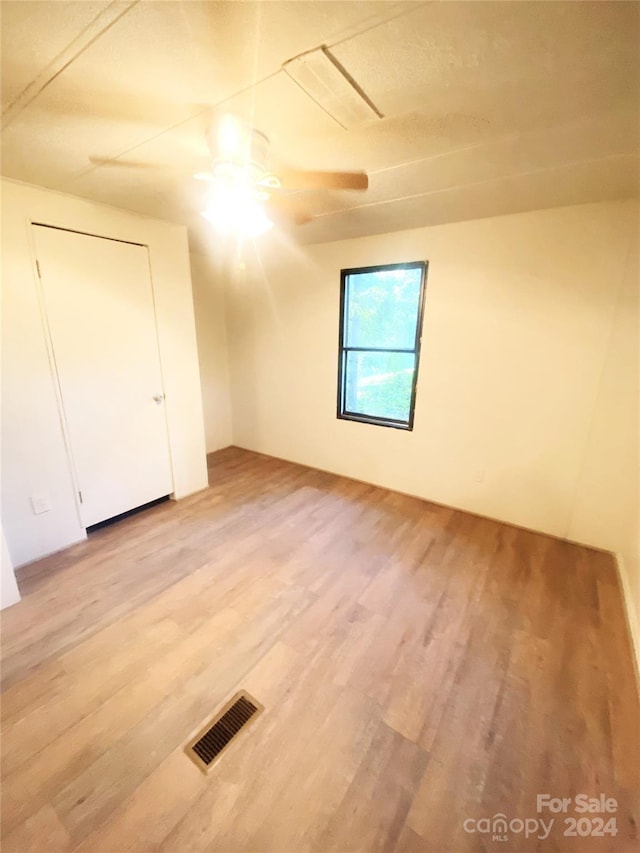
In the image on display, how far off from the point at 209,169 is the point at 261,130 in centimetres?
50

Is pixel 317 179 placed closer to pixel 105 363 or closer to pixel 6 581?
pixel 105 363

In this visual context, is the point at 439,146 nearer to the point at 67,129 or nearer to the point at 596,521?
the point at 67,129

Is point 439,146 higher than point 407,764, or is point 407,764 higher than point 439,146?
point 439,146

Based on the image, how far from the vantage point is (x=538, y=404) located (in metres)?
2.50

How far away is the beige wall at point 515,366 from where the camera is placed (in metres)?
2.22

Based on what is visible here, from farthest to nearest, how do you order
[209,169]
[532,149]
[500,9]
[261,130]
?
[209,169], [532,149], [261,130], [500,9]

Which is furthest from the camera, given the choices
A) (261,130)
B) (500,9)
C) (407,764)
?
(261,130)

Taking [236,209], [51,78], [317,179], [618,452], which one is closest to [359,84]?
[317,179]

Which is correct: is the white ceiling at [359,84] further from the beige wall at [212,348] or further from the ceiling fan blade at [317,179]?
the beige wall at [212,348]

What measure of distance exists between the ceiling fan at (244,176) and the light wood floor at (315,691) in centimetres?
210

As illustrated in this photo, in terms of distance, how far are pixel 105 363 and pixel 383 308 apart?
2392mm

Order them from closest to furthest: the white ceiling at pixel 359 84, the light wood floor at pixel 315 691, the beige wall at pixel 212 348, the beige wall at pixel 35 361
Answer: the white ceiling at pixel 359 84
the light wood floor at pixel 315 691
the beige wall at pixel 35 361
the beige wall at pixel 212 348

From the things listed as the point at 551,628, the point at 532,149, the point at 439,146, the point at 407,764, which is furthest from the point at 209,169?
the point at 551,628

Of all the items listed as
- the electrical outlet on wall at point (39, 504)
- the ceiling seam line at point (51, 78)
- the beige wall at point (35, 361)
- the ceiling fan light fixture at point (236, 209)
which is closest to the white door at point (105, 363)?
the beige wall at point (35, 361)
